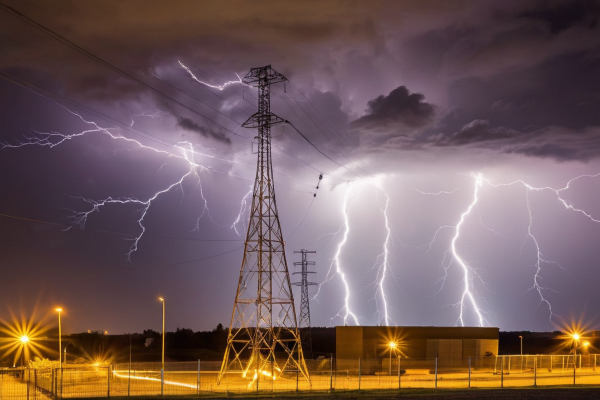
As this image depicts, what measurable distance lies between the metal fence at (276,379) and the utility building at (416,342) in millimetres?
1505

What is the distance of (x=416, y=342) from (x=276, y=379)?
79.7 feet

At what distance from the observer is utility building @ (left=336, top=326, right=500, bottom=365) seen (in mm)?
54062

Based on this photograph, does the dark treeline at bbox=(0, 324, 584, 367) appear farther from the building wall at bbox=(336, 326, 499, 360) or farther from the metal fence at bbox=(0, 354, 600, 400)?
the metal fence at bbox=(0, 354, 600, 400)

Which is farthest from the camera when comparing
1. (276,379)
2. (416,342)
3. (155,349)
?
(155,349)

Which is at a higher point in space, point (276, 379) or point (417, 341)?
point (276, 379)

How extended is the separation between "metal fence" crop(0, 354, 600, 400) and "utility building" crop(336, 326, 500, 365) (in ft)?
4.94

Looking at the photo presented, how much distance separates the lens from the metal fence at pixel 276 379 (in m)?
28.5

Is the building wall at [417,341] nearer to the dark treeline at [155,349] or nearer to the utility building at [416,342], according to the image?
the utility building at [416,342]

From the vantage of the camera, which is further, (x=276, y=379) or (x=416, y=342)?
(x=416, y=342)

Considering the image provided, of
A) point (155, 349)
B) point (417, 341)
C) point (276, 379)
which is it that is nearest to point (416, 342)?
point (417, 341)

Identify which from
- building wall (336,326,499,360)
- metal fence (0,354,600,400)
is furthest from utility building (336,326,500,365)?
metal fence (0,354,600,400)

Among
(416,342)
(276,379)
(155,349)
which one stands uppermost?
(276,379)

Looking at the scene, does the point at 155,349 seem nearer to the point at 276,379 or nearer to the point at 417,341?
the point at 417,341

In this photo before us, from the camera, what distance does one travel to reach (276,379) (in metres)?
34.2
